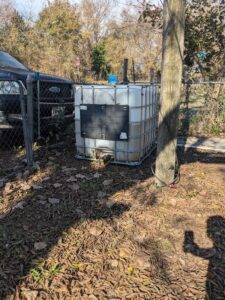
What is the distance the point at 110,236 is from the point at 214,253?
0.89 m

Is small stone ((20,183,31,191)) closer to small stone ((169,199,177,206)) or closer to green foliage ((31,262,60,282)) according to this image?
green foliage ((31,262,60,282))

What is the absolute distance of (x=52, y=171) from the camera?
3.96 metres

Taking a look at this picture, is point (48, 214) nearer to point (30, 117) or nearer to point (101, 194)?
point (101, 194)

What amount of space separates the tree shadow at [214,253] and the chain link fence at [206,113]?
4.39m

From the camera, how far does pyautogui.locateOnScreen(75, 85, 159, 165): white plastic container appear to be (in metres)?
3.88

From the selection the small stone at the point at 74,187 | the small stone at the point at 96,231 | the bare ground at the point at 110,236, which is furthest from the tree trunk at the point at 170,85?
the small stone at the point at 96,231

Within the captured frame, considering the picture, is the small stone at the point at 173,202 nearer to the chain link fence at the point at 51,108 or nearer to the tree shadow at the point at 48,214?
the tree shadow at the point at 48,214

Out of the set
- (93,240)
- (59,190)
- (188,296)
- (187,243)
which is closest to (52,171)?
(59,190)

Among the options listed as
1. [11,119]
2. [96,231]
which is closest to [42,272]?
[96,231]

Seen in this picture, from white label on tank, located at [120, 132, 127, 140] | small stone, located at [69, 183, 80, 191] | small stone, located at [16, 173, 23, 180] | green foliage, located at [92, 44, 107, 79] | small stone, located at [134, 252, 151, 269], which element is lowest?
small stone, located at [134, 252, 151, 269]

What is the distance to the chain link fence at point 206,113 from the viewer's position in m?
6.90

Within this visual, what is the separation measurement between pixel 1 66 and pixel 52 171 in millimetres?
2647

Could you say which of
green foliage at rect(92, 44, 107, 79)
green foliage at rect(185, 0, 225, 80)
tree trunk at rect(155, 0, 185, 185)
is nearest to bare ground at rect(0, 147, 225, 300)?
tree trunk at rect(155, 0, 185, 185)

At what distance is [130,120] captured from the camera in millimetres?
3934
